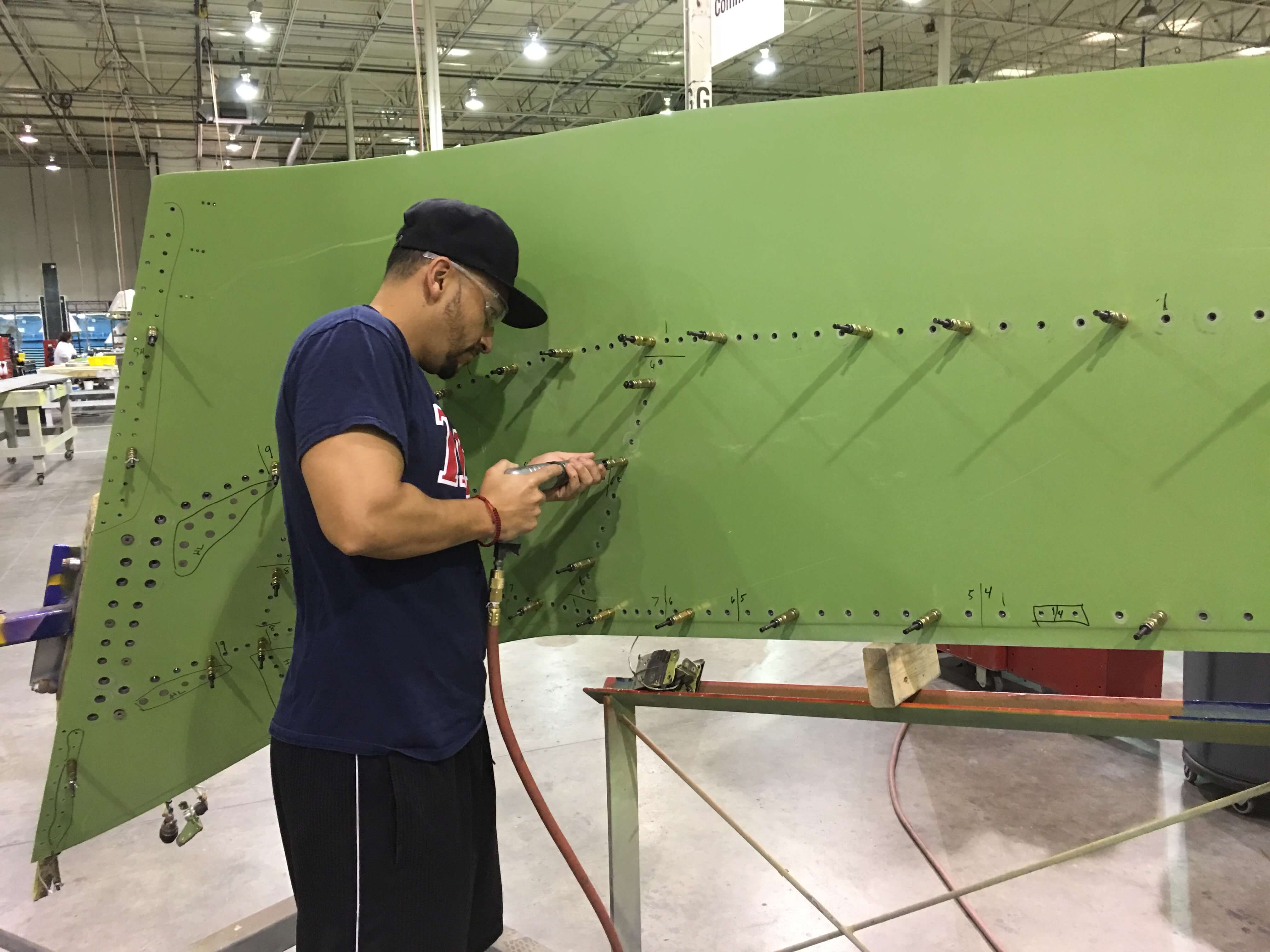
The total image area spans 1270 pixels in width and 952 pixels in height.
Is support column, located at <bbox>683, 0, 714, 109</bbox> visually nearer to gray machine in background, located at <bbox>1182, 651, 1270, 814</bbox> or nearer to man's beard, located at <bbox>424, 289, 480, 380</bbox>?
man's beard, located at <bbox>424, 289, 480, 380</bbox>

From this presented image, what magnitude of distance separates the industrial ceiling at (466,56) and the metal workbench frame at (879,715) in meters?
6.60

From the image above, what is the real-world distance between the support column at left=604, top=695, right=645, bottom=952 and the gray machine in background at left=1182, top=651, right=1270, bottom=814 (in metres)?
2.10

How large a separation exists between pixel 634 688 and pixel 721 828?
1468mm

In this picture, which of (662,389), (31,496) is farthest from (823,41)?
(662,389)

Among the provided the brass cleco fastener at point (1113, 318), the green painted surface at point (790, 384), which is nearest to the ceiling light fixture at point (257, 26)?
the green painted surface at point (790, 384)

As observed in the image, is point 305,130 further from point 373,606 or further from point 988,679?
point 373,606

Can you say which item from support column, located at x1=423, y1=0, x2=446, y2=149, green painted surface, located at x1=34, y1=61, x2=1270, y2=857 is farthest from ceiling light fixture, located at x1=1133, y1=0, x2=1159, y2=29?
green painted surface, located at x1=34, y1=61, x2=1270, y2=857

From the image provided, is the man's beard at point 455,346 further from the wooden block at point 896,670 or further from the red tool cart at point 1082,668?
the red tool cart at point 1082,668

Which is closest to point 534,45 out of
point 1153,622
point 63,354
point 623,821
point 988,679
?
point 63,354

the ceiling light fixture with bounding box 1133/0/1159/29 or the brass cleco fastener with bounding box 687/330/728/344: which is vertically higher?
the ceiling light fixture with bounding box 1133/0/1159/29

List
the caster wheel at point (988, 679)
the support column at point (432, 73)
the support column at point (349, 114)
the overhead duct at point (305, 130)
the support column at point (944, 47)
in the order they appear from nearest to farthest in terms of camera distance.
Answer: the caster wheel at point (988, 679)
the support column at point (432, 73)
the support column at point (944, 47)
the overhead duct at point (305, 130)
the support column at point (349, 114)

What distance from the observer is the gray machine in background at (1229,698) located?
2752 mm

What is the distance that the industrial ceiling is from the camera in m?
10.1

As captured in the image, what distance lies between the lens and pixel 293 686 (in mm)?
1291
